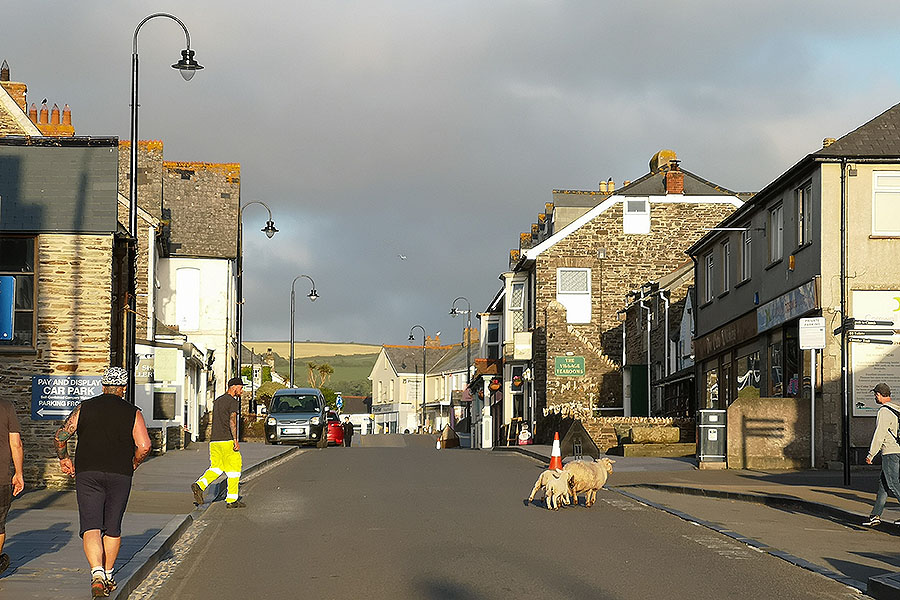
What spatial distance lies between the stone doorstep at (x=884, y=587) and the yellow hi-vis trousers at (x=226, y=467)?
9.69m

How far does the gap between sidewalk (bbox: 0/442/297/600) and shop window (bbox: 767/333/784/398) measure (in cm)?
1378

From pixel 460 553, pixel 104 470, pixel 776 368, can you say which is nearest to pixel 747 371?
pixel 776 368

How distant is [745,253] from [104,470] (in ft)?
82.6

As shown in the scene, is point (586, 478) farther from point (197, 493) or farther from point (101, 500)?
point (101, 500)

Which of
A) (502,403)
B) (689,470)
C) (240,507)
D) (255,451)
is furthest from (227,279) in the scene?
(240,507)

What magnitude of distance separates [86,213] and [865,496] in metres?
13.3

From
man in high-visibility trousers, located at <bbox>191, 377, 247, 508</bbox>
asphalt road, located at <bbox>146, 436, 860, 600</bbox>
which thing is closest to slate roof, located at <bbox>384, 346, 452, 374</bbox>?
asphalt road, located at <bbox>146, 436, 860, 600</bbox>

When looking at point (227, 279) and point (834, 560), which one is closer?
point (834, 560)

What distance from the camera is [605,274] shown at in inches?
2078

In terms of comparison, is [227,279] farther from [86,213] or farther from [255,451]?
[86,213]

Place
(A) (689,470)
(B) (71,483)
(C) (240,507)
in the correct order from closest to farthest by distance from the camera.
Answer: (C) (240,507), (B) (71,483), (A) (689,470)

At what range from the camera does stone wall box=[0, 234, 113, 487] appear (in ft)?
66.2

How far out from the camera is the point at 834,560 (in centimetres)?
1239

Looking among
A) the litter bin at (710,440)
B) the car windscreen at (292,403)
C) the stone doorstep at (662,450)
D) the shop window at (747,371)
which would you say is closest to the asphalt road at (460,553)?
the litter bin at (710,440)
